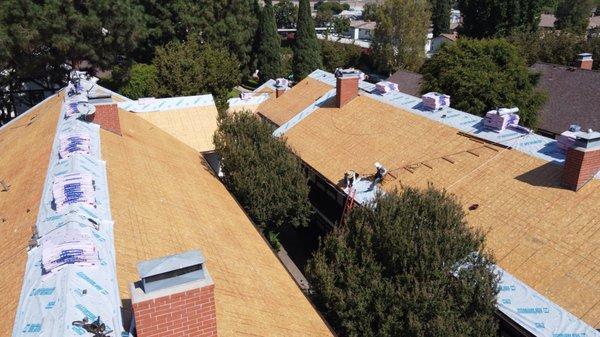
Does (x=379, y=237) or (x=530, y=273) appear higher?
(x=379, y=237)

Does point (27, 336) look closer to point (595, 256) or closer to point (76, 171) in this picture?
point (76, 171)

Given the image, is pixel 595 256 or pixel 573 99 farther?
pixel 573 99

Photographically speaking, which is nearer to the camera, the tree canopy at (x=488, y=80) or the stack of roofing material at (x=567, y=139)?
the stack of roofing material at (x=567, y=139)

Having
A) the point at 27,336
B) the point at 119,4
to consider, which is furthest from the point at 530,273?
the point at 119,4

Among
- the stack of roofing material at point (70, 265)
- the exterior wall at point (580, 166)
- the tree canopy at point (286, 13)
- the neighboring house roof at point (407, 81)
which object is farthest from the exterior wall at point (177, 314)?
the tree canopy at point (286, 13)

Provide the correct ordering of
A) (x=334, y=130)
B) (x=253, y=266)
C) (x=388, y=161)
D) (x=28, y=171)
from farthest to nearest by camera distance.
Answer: (x=334, y=130)
(x=388, y=161)
(x=28, y=171)
(x=253, y=266)

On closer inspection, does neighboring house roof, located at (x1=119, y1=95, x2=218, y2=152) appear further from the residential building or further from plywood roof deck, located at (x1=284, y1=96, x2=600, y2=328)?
the residential building

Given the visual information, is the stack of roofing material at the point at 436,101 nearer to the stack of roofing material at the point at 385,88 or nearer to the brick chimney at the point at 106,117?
the stack of roofing material at the point at 385,88
